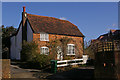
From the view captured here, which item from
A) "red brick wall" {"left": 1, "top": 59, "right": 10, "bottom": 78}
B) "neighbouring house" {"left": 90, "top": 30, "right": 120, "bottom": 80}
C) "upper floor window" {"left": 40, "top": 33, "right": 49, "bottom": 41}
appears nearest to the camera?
"neighbouring house" {"left": 90, "top": 30, "right": 120, "bottom": 80}

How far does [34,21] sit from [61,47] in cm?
869

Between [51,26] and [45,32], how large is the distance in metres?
2.77

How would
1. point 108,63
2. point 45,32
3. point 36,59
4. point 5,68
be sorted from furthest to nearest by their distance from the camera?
1. point 45,32
2. point 36,59
3. point 5,68
4. point 108,63

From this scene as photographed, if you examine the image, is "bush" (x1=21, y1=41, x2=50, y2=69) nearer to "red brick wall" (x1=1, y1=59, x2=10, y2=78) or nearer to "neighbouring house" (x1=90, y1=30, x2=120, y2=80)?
"red brick wall" (x1=1, y1=59, x2=10, y2=78)

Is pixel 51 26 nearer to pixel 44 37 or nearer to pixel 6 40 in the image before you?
pixel 44 37

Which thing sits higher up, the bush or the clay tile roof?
the clay tile roof

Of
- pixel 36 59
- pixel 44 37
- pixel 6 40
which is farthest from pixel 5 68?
pixel 6 40

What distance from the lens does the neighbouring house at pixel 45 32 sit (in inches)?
961

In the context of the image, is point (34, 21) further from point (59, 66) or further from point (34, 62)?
point (59, 66)

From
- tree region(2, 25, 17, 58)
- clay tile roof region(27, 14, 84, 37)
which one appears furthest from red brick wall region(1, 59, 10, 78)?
tree region(2, 25, 17, 58)

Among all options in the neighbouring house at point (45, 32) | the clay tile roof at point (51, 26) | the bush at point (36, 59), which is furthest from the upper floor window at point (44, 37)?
the bush at point (36, 59)

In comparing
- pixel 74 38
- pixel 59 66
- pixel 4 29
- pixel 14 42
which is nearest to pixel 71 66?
pixel 59 66

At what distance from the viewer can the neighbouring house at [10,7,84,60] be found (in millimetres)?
24406

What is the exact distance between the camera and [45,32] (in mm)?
24781
